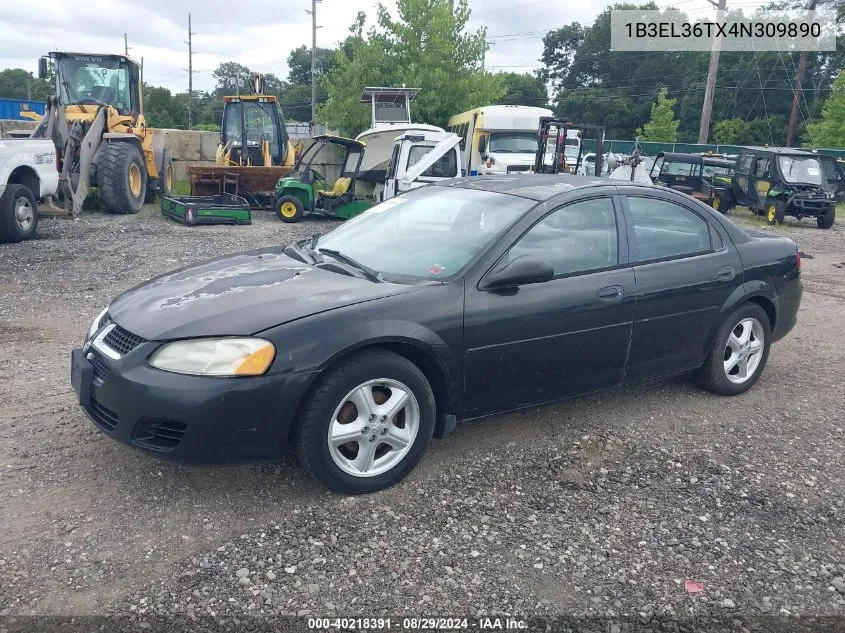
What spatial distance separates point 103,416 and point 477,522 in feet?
5.91

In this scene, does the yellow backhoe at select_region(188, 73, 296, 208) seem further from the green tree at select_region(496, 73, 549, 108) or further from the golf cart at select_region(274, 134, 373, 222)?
the green tree at select_region(496, 73, 549, 108)

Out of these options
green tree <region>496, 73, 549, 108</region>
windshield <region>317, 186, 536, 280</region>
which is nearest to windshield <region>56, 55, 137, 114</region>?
windshield <region>317, 186, 536, 280</region>

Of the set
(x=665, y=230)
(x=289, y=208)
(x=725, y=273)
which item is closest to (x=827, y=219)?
(x=289, y=208)

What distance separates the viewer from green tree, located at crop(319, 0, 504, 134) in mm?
25797

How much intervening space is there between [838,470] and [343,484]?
279cm

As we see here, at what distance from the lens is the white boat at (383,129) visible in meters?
18.5

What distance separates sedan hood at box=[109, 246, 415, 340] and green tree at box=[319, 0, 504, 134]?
22.8 meters

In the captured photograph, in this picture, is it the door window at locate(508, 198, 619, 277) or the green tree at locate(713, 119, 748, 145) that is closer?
the door window at locate(508, 198, 619, 277)

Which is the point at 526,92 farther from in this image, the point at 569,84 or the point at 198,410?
the point at 198,410

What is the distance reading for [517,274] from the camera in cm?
369

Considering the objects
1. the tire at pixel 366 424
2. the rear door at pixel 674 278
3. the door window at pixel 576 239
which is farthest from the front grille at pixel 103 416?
the rear door at pixel 674 278

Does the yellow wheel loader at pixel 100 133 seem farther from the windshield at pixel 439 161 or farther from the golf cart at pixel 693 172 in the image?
the golf cart at pixel 693 172

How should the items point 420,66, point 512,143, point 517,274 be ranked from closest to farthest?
point 517,274, point 512,143, point 420,66

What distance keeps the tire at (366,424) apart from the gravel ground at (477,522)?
0.13m
